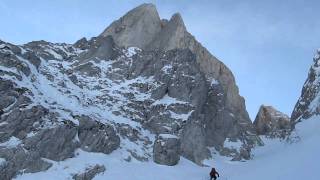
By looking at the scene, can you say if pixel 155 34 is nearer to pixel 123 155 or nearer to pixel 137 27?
pixel 137 27

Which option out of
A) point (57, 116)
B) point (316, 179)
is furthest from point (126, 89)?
point (316, 179)

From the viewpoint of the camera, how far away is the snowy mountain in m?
47.5

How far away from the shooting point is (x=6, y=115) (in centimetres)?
4988

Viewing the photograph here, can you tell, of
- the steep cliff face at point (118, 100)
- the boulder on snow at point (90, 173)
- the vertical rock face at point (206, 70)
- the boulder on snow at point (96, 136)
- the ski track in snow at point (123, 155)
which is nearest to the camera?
the ski track in snow at point (123, 155)

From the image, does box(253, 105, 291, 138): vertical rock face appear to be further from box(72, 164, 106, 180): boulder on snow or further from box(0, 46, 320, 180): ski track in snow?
box(72, 164, 106, 180): boulder on snow

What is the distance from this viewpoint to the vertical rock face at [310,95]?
252ft

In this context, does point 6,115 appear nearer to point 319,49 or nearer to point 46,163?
point 46,163

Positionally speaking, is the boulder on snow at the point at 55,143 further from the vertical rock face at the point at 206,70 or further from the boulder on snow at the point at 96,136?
the vertical rock face at the point at 206,70

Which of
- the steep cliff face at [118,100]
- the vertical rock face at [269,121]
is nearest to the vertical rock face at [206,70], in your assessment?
the steep cliff face at [118,100]

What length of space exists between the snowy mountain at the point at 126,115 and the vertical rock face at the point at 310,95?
290 inches

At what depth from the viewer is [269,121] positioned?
112250mm

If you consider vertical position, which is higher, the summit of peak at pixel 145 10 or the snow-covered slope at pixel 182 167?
the summit of peak at pixel 145 10

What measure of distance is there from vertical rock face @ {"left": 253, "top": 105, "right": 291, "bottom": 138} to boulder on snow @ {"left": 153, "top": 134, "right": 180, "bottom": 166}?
5343 cm

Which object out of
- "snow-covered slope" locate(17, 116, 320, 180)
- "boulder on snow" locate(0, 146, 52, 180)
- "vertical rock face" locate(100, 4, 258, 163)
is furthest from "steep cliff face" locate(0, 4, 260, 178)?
"snow-covered slope" locate(17, 116, 320, 180)
